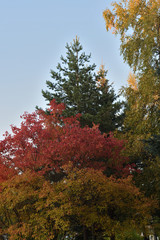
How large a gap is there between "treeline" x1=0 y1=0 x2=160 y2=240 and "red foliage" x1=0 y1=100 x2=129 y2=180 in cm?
4

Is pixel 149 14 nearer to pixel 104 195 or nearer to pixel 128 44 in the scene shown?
pixel 128 44

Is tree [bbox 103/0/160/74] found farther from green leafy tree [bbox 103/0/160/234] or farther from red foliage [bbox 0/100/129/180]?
red foliage [bbox 0/100/129/180]

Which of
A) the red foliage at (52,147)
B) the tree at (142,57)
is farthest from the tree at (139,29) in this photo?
the red foliage at (52,147)

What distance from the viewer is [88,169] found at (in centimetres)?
973

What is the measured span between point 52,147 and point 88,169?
180 cm

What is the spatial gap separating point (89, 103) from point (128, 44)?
30.5ft

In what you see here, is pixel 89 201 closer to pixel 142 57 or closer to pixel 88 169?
pixel 88 169

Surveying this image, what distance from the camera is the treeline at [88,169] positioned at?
29.6ft

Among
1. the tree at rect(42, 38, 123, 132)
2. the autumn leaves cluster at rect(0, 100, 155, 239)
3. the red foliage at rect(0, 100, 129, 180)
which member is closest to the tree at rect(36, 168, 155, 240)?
the autumn leaves cluster at rect(0, 100, 155, 239)

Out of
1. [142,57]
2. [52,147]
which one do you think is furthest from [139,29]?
[52,147]

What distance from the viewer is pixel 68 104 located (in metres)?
21.2

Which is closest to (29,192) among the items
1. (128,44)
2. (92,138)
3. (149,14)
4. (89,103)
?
(92,138)

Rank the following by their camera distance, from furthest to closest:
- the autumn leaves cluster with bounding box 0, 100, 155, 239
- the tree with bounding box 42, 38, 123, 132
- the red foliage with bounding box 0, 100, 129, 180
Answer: the tree with bounding box 42, 38, 123, 132, the red foliage with bounding box 0, 100, 129, 180, the autumn leaves cluster with bounding box 0, 100, 155, 239

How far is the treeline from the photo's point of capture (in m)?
9.01
